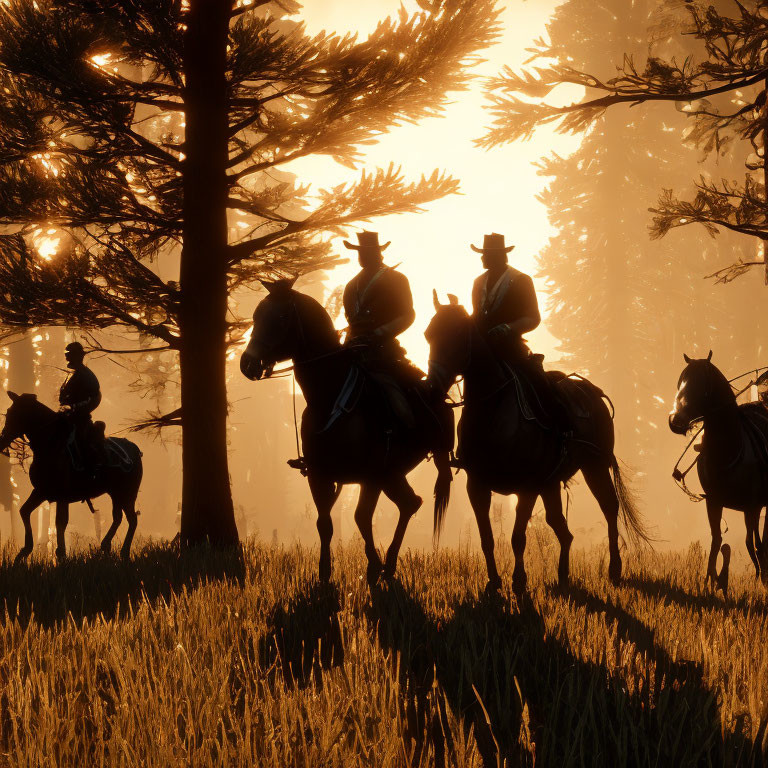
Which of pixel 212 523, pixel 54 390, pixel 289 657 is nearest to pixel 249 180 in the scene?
pixel 54 390

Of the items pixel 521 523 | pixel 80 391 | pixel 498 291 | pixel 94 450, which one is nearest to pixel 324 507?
pixel 521 523

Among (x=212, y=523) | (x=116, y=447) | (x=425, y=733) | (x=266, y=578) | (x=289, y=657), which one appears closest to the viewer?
(x=425, y=733)

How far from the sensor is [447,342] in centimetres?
550

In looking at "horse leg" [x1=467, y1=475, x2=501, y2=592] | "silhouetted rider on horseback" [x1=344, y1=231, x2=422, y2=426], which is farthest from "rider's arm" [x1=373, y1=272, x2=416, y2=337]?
"horse leg" [x1=467, y1=475, x2=501, y2=592]

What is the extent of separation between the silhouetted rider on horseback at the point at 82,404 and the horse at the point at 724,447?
699 cm

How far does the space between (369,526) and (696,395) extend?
12.3 ft

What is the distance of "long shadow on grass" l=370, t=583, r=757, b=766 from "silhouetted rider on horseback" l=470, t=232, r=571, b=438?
2.47m

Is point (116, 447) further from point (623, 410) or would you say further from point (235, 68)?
point (623, 410)

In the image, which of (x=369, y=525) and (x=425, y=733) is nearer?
(x=425, y=733)

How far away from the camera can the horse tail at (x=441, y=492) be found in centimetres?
700

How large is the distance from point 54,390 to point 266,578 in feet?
88.0

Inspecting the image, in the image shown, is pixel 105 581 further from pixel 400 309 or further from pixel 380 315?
pixel 400 309

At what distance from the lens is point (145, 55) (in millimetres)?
9070

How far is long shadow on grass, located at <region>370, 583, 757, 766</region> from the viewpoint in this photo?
2605 mm
